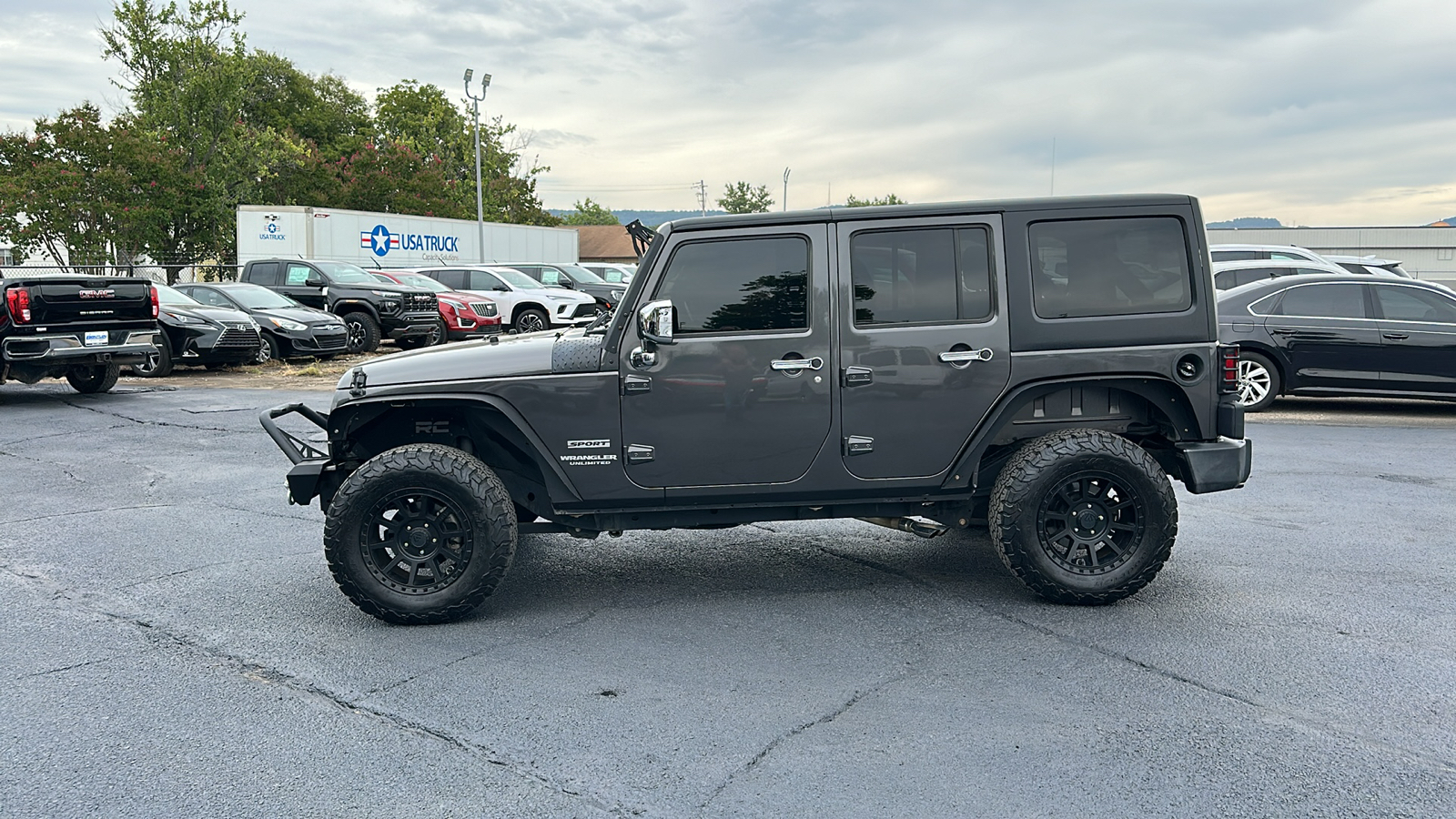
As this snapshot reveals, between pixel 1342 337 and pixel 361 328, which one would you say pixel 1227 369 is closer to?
pixel 1342 337

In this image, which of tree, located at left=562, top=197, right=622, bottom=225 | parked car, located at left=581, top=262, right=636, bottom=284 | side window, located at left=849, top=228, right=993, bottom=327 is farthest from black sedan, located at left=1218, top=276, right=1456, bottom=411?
tree, located at left=562, top=197, right=622, bottom=225

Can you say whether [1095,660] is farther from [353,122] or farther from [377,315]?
[353,122]

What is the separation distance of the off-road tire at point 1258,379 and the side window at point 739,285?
8.80 metres

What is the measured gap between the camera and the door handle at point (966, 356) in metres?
5.02

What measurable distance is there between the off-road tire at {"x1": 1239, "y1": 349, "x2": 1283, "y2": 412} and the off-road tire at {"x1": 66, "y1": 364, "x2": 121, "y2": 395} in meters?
13.8

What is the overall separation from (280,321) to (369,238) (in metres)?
16.2

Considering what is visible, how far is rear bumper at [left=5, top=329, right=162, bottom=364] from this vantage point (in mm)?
12305

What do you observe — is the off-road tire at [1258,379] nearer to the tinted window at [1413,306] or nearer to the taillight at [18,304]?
the tinted window at [1413,306]

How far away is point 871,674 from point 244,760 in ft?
7.52

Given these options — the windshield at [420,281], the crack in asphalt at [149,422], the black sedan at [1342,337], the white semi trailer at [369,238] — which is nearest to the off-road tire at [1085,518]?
the black sedan at [1342,337]

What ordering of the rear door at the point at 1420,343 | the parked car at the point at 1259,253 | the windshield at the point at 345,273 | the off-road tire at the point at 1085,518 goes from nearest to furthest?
1. the off-road tire at the point at 1085,518
2. the rear door at the point at 1420,343
3. the parked car at the point at 1259,253
4. the windshield at the point at 345,273

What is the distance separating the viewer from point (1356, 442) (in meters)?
10.1

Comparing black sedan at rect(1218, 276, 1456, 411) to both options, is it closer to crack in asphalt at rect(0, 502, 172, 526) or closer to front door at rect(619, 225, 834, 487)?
front door at rect(619, 225, 834, 487)

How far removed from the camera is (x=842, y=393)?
5.03 meters
